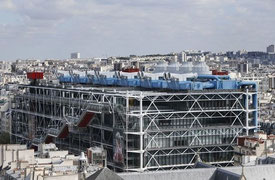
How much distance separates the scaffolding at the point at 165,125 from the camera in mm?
86812

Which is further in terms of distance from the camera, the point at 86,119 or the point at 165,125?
the point at 86,119

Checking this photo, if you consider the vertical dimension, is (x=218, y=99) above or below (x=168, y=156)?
above

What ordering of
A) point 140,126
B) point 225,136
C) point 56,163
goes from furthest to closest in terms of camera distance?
1. point 225,136
2. point 140,126
3. point 56,163

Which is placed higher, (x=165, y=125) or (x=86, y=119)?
(x=86, y=119)

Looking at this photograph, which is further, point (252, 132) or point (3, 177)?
point (252, 132)

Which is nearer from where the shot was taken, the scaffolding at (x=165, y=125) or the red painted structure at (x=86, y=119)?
the scaffolding at (x=165, y=125)

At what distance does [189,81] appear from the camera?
9369 cm

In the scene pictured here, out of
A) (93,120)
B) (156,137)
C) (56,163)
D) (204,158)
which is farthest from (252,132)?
(56,163)

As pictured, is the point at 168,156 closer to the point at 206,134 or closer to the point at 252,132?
the point at 206,134

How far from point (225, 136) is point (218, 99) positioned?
5003mm

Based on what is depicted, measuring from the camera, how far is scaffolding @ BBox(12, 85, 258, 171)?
285 feet

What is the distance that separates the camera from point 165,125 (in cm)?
8881

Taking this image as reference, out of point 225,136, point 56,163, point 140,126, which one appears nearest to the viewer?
point 56,163

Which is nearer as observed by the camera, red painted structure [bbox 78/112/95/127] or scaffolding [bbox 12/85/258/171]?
scaffolding [bbox 12/85/258/171]
